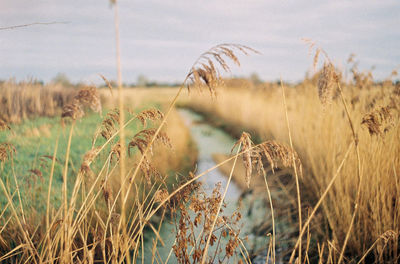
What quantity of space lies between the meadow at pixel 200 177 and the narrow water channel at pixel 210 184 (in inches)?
3.6

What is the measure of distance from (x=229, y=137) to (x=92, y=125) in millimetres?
3253

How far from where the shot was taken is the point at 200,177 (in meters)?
5.14

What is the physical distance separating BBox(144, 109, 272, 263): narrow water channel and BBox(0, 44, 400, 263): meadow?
91 millimetres

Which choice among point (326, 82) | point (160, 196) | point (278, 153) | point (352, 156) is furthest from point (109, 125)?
point (352, 156)

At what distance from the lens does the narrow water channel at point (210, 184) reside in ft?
10.7

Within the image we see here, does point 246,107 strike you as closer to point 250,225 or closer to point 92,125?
point 92,125

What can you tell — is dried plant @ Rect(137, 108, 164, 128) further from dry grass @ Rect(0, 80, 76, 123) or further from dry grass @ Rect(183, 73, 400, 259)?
dry grass @ Rect(0, 80, 76, 123)

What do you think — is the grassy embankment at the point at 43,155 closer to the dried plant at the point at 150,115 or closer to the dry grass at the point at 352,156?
the dried plant at the point at 150,115

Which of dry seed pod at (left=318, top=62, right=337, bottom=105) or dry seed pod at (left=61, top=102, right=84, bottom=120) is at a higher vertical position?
dry seed pod at (left=318, top=62, right=337, bottom=105)

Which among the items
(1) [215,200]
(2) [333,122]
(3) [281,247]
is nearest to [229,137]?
(2) [333,122]

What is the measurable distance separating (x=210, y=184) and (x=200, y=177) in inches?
77.9

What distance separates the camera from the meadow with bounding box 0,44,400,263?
1.46 m

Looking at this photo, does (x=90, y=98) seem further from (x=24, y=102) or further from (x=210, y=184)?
(x=24, y=102)

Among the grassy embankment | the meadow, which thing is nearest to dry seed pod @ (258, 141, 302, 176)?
the meadow
